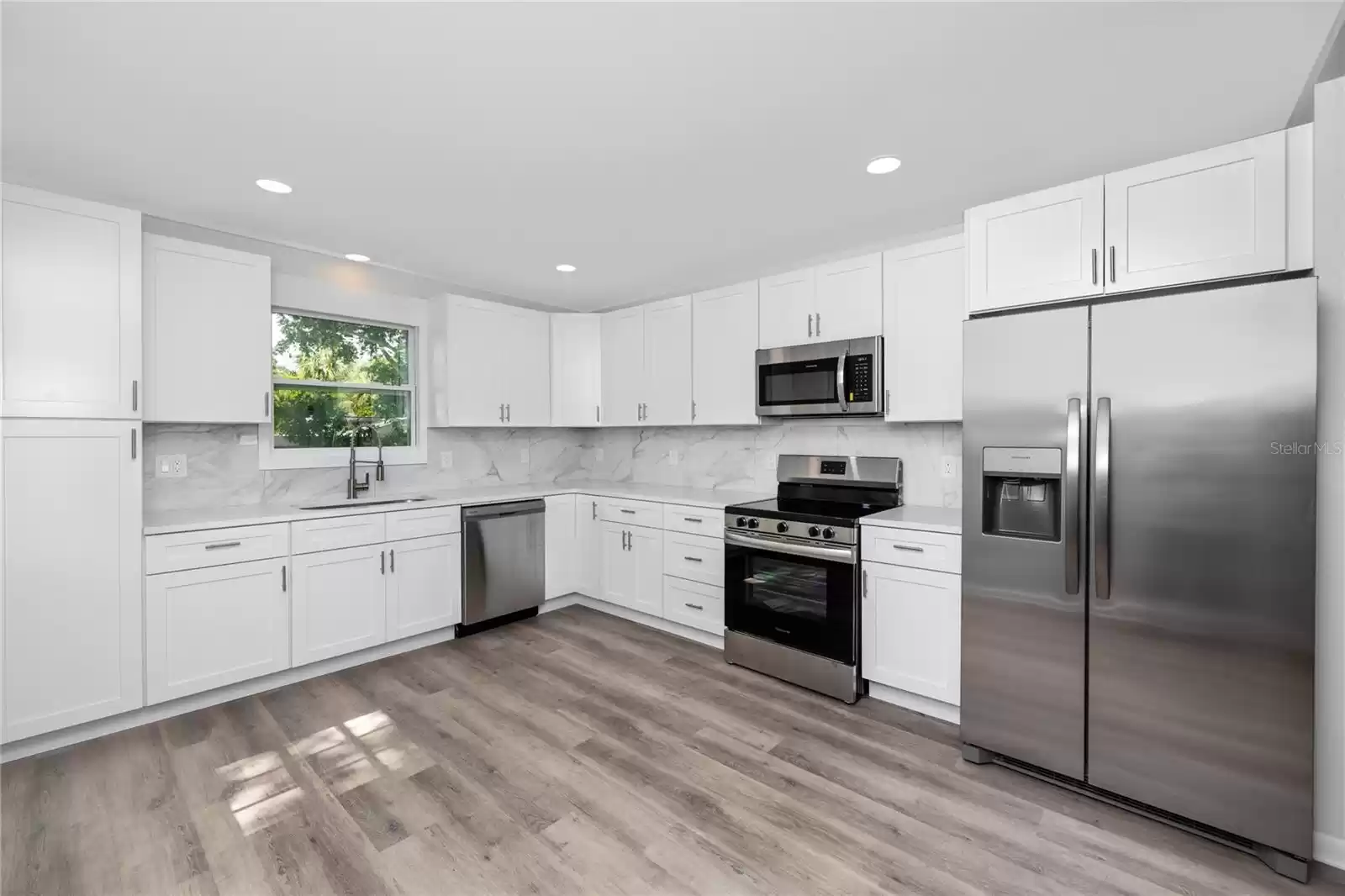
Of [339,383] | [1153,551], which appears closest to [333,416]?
[339,383]

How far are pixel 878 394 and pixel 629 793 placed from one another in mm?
2279

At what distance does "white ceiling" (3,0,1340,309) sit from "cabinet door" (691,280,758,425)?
88cm

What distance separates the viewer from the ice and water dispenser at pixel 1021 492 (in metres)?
2.22

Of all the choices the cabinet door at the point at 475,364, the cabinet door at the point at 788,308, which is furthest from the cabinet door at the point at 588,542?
the cabinet door at the point at 788,308

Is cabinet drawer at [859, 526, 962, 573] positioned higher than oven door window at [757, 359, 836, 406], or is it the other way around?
oven door window at [757, 359, 836, 406]

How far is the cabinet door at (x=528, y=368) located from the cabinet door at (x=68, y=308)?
2.11 m

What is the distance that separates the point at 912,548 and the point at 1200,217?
164 cm

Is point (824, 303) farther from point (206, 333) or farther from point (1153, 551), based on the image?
point (206, 333)

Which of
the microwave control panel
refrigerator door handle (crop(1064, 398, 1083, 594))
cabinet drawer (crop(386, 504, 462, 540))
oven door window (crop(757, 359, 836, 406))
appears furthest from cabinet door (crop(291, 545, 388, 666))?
refrigerator door handle (crop(1064, 398, 1083, 594))

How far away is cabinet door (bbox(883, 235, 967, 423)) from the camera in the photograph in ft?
9.73

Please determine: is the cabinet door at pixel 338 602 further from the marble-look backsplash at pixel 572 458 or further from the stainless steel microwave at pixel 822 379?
the stainless steel microwave at pixel 822 379

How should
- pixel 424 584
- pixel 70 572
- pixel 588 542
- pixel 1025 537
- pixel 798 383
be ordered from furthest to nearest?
pixel 588 542 → pixel 424 584 → pixel 798 383 → pixel 70 572 → pixel 1025 537

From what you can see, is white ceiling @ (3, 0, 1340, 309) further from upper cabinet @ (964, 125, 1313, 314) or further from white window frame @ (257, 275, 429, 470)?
white window frame @ (257, 275, 429, 470)

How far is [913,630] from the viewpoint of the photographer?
2.80 metres
